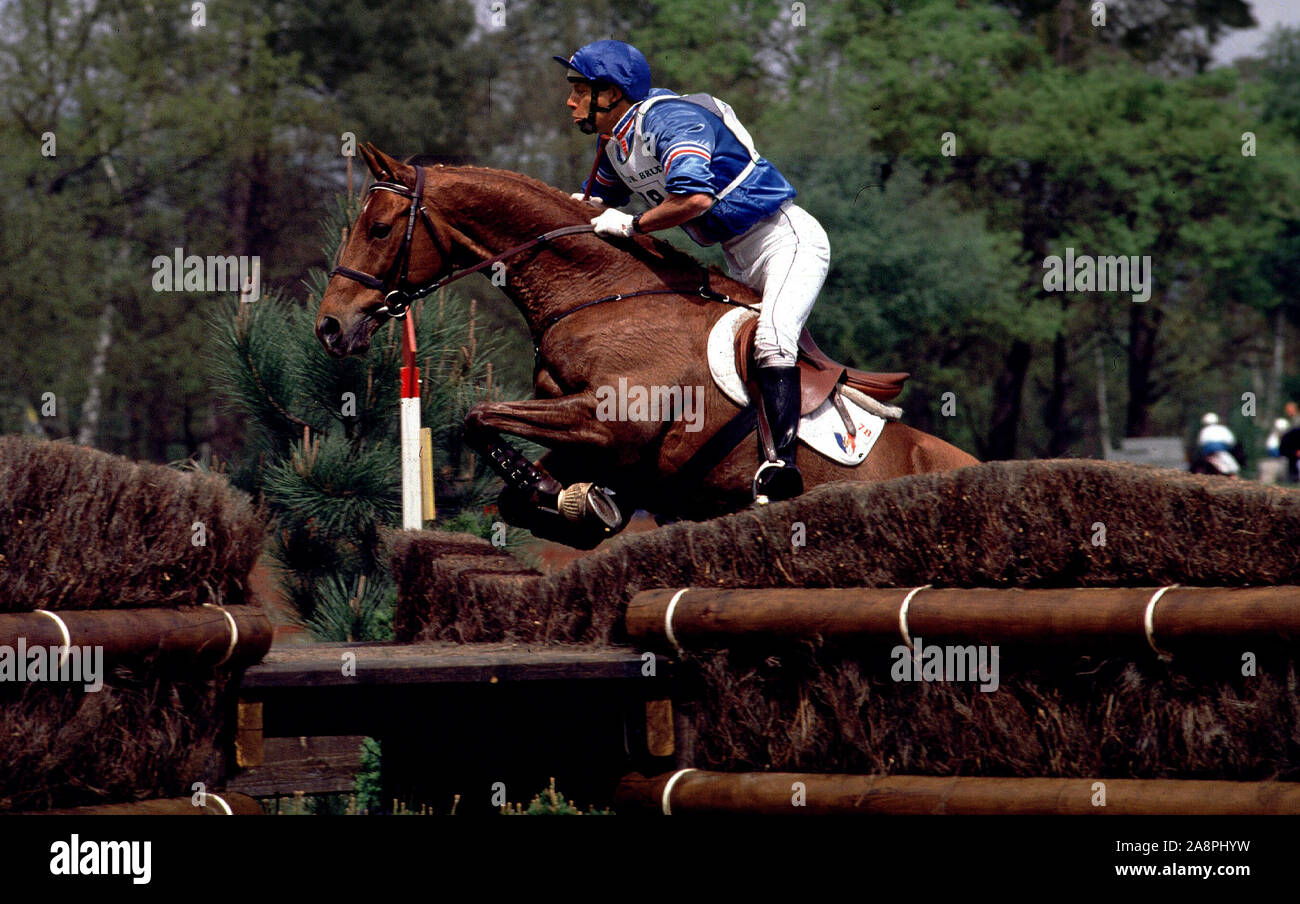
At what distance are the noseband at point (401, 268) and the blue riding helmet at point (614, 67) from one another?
0.87 m

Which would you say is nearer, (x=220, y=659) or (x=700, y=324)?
(x=220, y=659)

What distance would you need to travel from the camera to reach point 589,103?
7059 millimetres

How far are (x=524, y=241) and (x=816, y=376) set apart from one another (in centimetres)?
142

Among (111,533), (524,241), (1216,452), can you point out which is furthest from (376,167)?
(1216,452)

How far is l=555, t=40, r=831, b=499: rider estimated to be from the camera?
6.64 meters

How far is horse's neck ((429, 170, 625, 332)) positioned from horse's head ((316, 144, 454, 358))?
0.44 ft

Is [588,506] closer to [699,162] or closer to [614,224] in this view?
[614,224]

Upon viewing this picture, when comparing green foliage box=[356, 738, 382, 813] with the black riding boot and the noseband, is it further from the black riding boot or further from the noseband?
the black riding boot

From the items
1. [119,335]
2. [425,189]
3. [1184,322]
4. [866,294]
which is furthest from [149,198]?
[425,189]

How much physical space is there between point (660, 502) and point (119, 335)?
1324 inches

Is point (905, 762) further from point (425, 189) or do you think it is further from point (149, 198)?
point (149, 198)

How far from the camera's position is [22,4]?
116 ft

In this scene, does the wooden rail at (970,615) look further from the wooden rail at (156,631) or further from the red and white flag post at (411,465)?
the red and white flag post at (411,465)
